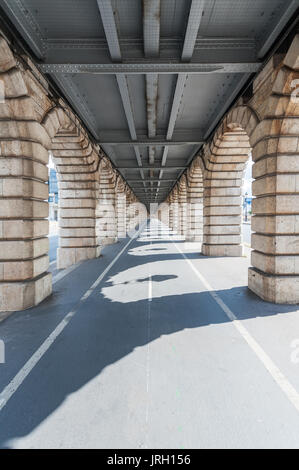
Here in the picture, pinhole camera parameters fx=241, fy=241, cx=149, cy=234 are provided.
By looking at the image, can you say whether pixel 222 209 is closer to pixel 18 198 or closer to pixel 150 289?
pixel 150 289

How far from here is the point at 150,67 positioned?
5.50 m

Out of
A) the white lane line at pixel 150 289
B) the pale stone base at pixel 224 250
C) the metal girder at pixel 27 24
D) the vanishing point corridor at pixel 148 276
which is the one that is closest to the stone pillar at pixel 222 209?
the pale stone base at pixel 224 250

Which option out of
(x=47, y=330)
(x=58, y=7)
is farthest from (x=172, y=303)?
(x=58, y=7)

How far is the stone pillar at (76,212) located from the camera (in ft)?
37.6

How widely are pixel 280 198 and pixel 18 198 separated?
6.17 metres

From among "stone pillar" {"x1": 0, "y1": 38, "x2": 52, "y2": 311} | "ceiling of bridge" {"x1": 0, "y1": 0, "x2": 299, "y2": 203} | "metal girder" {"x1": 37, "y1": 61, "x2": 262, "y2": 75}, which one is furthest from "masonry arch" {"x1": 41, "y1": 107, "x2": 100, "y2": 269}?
"stone pillar" {"x1": 0, "y1": 38, "x2": 52, "y2": 311}

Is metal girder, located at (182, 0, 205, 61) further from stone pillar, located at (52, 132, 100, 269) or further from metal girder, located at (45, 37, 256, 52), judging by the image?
stone pillar, located at (52, 132, 100, 269)

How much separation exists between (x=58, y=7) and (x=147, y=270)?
7.63m

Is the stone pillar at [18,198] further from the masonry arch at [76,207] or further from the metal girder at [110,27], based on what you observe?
the masonry arch at [76,207]

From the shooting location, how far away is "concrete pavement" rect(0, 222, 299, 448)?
2.34 m

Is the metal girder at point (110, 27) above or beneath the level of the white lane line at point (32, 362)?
above

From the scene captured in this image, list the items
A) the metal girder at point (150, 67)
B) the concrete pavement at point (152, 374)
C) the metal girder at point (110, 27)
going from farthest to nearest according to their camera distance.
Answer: the metal girder at point (150, 67)
the metal girder at point (110, 27)
the concrete pavement at point (152, 374)

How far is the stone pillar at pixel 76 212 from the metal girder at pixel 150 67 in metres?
5.69

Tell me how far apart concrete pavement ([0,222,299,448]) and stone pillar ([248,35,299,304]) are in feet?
2.22
